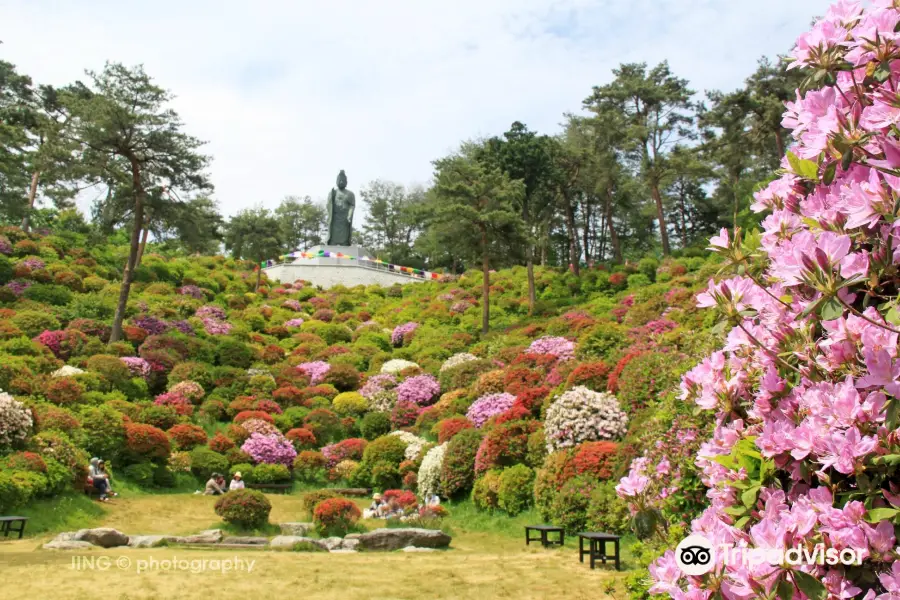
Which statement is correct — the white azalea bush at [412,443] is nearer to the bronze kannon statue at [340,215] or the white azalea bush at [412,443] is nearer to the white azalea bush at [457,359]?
the white azalea bush at [457,359]

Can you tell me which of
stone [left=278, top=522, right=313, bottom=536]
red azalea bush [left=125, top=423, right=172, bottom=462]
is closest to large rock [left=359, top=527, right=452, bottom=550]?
stone [left=278, top=522, right=313, bottom=536]

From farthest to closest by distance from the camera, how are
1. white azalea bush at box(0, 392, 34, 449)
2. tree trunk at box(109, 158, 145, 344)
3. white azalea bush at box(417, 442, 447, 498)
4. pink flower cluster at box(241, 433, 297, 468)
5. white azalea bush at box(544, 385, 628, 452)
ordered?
1. tree trunk at box(109, 158, 145, 344)
2. pink flower cluster at box(241, 433, 297, 468)
3. white azalea bush at box(417, 442, 447, 498)
4. white azalea bush at box(0, 392, 34, 449)
5. white azalea bush at box(544, 385, 628, 452)

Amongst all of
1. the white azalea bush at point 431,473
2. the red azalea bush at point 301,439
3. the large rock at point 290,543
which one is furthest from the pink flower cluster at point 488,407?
the large rock at point 290,543

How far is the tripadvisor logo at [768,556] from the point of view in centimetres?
202

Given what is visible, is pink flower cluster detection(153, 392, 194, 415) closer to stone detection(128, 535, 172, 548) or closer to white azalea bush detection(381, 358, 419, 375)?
white azalea bush detection(381, 358, 419, 375)

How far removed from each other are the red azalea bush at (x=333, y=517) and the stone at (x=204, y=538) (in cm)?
179

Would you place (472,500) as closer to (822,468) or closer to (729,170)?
(822,468)

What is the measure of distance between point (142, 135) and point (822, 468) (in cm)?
2548

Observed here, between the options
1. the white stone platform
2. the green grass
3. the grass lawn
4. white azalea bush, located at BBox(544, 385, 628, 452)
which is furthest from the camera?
the white stone platform

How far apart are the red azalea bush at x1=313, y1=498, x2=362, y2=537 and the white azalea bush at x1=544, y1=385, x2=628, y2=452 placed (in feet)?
13.3

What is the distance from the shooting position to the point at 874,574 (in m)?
2.04

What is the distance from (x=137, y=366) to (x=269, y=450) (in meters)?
6.20

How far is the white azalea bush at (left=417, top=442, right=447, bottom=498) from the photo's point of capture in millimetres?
16672

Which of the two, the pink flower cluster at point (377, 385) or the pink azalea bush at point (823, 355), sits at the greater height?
the pink flower cluster at point (377, 385)
